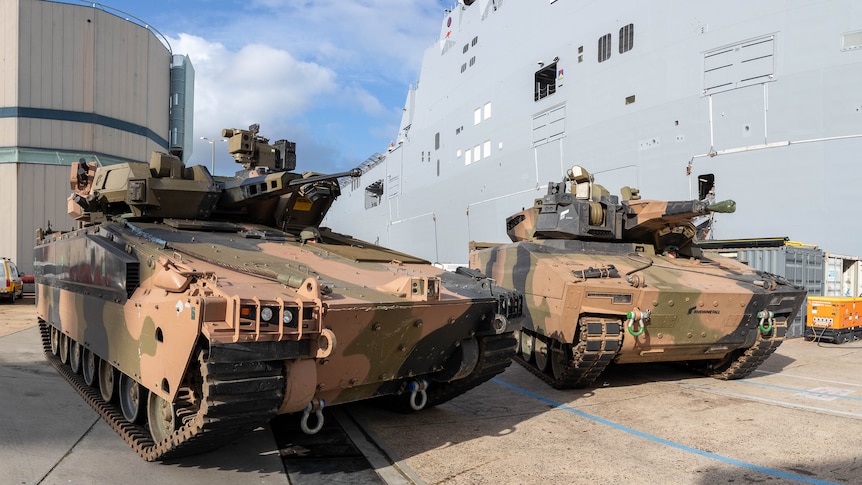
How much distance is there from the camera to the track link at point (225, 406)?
3.87 metres

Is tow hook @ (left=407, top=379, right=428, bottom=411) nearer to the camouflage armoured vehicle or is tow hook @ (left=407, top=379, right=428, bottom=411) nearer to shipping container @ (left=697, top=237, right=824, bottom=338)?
the camouflage armoured vehicle

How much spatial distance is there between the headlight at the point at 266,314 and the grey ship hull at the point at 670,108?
1461cm

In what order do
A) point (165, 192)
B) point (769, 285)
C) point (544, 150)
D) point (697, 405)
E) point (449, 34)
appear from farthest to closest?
point (449, 34) < point (544, 150) < point (769, 285) < point (697, 405) < point (165, 192)

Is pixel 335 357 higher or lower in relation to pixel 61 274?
lower

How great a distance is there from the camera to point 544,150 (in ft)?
72.5

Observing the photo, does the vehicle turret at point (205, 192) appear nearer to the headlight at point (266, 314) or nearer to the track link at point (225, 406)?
the headlight at point (266, 314)

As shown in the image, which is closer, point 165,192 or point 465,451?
point 465,451

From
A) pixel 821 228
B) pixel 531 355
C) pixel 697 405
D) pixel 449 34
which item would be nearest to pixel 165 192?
pixel 531 355

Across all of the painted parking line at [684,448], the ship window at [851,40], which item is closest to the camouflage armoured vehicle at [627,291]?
the painted parking line at [684,448]

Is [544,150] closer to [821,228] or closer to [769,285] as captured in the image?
[821,228]

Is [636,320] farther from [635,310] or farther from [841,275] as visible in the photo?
[841,275]

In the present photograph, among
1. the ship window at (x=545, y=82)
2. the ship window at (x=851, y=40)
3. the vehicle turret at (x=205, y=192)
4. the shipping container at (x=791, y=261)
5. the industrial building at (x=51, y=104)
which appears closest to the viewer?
the vehicle turret at (x=205, y=192)

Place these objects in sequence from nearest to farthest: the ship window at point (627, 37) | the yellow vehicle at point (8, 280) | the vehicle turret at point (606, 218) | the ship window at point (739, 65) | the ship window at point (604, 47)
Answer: the vehicle turret at point (606, 218) < the ship window at point (739, 65) < the ship window at point (627, 37) < the yellow vehicle at point (8, 280) < the ship window at point (604, 47)

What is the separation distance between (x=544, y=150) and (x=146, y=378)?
19.0 meters
